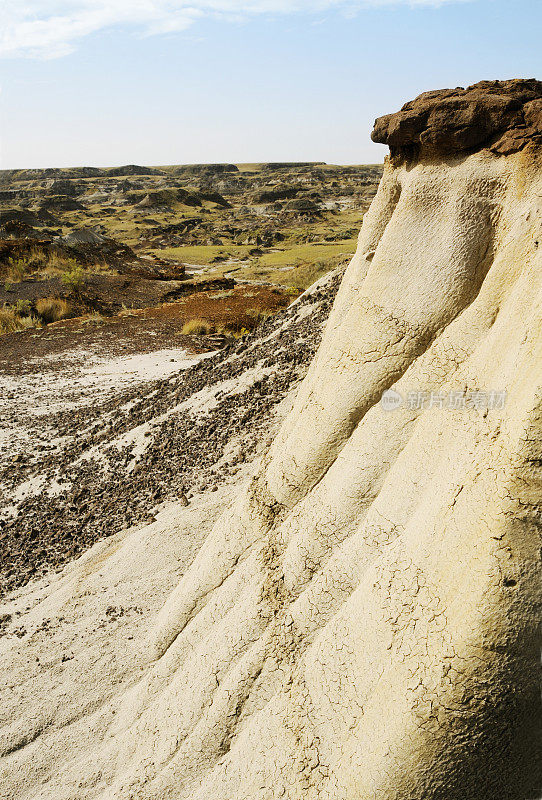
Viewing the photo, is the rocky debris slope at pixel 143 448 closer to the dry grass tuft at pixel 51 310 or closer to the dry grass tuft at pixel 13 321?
the dry grass tuft at pixel 13 321

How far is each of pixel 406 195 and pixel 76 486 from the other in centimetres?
561

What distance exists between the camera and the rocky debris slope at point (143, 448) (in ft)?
19.7

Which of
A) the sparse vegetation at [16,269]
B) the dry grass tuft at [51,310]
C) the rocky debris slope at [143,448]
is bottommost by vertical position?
the rocky debris slope at [143,448]

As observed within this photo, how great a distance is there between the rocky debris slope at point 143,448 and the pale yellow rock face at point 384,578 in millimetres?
2314

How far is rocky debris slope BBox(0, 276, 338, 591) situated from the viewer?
6016 millimetres

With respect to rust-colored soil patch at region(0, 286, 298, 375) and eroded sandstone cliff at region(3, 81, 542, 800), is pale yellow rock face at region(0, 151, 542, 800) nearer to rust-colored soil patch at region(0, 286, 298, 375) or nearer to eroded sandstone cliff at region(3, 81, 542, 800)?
eroded sandstone cliff at region(3, 81, 542, 800)

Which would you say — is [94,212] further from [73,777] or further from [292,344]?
[73,777]

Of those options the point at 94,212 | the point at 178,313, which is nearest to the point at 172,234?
the point at 94,212

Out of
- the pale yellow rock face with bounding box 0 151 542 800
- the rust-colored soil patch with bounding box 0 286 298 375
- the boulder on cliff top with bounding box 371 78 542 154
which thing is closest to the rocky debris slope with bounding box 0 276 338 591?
the pale yellow rock face with bounding box 0 151 542 800

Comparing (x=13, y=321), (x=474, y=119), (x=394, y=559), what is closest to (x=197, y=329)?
(x=13, y=321)

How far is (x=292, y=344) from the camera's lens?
25.8 ft

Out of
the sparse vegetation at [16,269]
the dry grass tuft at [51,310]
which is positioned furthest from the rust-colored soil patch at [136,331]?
the sparse vegetation at [16,269]

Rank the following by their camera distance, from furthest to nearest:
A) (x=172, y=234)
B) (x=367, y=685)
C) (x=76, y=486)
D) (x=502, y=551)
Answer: (x=172, y=234)
(x=76, y=486)
(x=367, y=685)
(x=502, y=551)

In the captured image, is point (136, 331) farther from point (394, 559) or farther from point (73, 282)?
point (394, 559)
